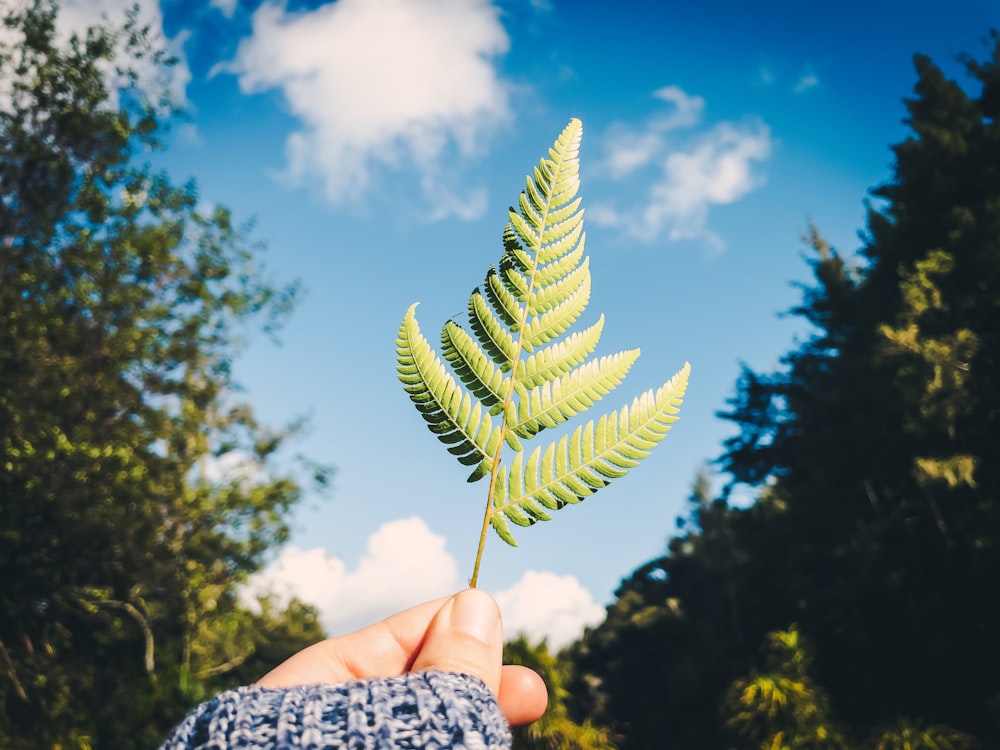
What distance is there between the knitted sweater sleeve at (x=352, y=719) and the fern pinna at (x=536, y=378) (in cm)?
17

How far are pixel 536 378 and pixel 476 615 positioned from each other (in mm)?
426

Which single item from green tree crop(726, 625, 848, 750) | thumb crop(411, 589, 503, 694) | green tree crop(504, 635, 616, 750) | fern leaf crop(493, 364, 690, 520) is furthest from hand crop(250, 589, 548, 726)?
green tree crop(726, 625, 848, 750)

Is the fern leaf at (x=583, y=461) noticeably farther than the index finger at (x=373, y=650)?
No

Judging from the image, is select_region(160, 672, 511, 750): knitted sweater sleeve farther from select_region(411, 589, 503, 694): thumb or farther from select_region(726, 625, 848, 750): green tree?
select_region(726, 625, 848, 750): green tree

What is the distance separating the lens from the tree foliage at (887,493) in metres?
14.2

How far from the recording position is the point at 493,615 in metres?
1.09

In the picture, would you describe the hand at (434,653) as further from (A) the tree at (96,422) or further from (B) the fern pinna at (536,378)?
(A) the tree at (96,422)

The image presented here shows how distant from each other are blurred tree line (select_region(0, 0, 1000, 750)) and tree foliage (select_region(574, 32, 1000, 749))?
0.23 ft

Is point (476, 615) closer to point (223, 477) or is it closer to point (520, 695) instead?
point (520, 695)

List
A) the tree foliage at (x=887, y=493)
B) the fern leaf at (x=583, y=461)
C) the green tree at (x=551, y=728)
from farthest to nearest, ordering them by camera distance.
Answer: the tree foliage at (x=887, y=493) < the green tree at (x=551, y=728) < the fern leaf at (x=583, y=461)

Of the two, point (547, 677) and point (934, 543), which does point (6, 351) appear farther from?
point (934, 543)

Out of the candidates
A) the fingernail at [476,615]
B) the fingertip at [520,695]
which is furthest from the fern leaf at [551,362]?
the fingertip at [520,695]

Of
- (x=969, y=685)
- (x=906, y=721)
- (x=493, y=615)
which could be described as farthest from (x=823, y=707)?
(x=493, y=615)

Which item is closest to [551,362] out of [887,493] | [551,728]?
[551,728]
